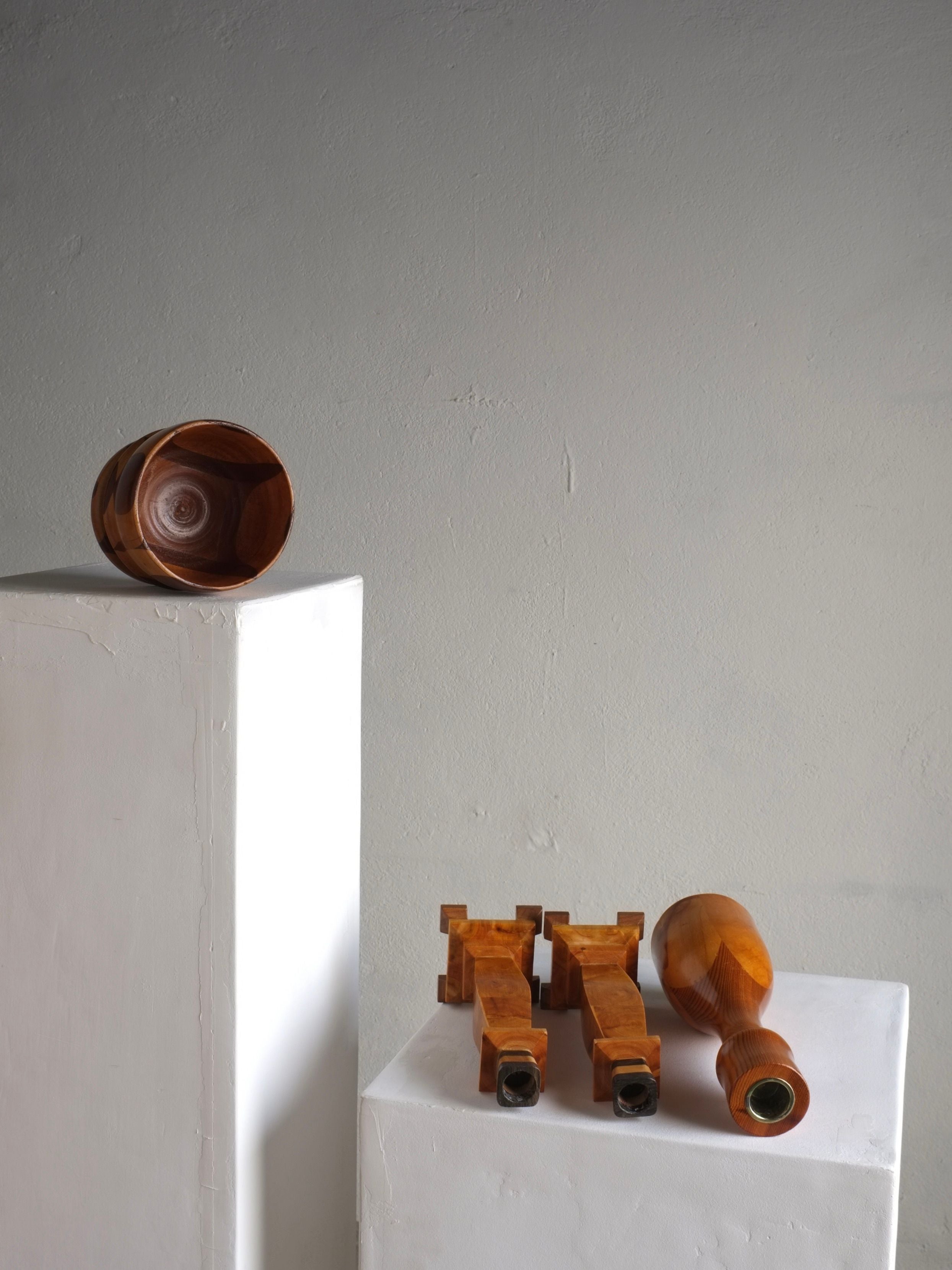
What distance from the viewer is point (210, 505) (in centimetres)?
132

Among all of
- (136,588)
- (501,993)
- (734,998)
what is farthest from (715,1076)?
(136,588)

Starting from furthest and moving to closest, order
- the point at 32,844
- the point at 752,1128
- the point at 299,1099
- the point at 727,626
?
the point at 727,626 → the point at 299,1099 → the point at 32,844 → the point at 752,1128

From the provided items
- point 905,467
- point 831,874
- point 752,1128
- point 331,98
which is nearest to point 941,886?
point 831,874

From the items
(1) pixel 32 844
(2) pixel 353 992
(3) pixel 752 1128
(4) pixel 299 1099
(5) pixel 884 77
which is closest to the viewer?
(3) pixel 752 1128

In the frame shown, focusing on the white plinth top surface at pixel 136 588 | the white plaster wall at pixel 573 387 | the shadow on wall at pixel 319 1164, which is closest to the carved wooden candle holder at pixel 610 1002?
the shadow on wall at pixel 319 1164

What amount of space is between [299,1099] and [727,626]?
1186 millimetres

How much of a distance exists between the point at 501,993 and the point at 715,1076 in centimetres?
25

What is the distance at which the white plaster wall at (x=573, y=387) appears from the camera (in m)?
2.09

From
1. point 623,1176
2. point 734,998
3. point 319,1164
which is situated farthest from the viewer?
point 319,1164

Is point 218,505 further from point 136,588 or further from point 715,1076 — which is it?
point 715,1076

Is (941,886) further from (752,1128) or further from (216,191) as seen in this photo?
(216,191)

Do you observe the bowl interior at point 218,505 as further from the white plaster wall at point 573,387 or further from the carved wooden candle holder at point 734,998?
the white plaster wall at point 573,387

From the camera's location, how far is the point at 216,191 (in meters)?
2.28

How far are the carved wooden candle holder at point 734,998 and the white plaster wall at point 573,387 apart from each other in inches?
33.1
